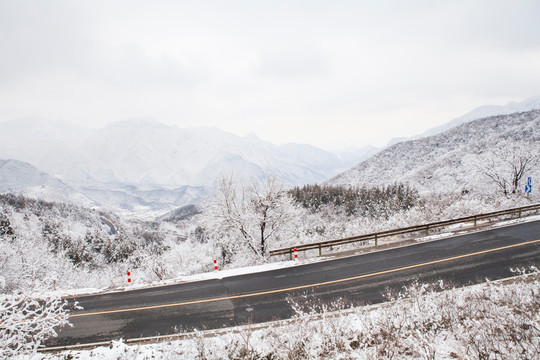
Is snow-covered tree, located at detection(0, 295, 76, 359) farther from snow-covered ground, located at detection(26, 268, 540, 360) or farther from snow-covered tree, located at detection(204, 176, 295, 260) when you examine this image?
snow-covered tree, located at detection(204, 176, 295, 260)

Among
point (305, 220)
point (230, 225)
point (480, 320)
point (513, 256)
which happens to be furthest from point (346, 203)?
point (480, 320)

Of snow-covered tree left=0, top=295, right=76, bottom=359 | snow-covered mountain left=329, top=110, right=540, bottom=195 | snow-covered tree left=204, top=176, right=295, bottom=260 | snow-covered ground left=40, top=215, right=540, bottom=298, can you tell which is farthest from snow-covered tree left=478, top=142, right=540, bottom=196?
snow-covered tree left=0, top=295, right=76, bottom=359

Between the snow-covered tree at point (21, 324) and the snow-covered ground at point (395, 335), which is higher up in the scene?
the snow-covered tree at point (21, 324)

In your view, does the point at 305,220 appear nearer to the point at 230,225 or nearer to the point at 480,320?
the point at 230,225

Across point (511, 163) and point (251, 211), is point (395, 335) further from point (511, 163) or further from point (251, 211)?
point (511, 163)

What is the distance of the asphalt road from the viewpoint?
9.41 meters

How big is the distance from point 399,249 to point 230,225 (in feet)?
45.8

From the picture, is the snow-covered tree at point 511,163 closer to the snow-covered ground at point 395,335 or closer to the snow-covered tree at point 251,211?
the snow-covered tree at point 251,211

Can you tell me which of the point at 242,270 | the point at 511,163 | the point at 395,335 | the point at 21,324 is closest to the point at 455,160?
the point at 511,163

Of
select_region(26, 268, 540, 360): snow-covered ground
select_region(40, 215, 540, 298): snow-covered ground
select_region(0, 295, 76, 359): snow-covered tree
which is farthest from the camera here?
select_region(40, 215, 540, 298): snow-covered ground

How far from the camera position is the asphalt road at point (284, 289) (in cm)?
941

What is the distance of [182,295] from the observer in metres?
11.6

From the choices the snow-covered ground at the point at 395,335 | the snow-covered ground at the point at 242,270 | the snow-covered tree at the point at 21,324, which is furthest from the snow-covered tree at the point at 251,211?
the snow-covered tree at the point at 21,324

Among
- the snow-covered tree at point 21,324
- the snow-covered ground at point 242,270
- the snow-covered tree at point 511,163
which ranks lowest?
the snow-covered ground at point 242,270
